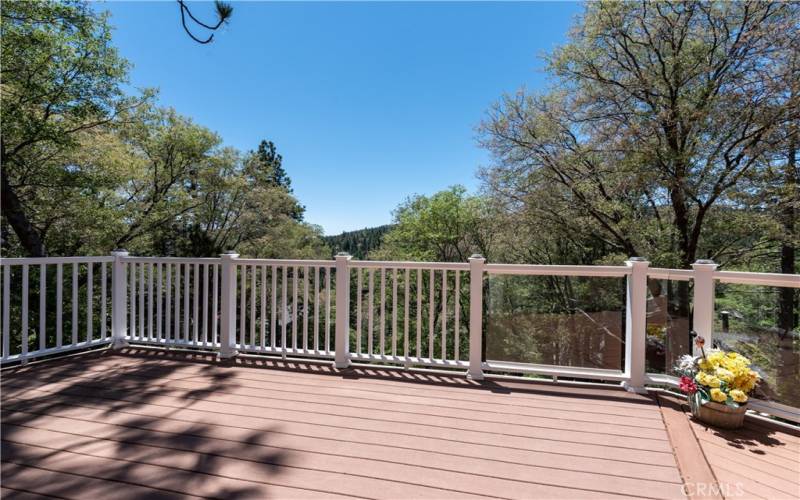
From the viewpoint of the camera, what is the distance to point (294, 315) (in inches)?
127

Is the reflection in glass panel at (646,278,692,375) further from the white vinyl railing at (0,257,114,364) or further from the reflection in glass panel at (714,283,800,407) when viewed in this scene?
the white vinyl railing at (0,257,114,364)

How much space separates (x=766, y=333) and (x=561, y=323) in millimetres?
1209

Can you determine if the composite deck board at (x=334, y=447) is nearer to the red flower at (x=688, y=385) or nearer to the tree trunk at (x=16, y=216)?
the red flower at (x=688, y=385)

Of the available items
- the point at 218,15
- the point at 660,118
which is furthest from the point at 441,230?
the point at 218,15

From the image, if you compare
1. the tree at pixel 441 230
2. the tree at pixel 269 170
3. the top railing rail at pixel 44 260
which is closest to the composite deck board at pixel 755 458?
the top railing rail at pixel 44 260

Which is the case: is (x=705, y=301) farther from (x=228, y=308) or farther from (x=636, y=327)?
(x=228, y=308)

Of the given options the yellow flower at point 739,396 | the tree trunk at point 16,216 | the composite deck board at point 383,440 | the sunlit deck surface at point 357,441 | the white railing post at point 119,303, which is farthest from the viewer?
the tree trunk at point 16,216

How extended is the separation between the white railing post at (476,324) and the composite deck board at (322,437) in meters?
0.14

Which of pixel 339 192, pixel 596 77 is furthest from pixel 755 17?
pixel 339 192

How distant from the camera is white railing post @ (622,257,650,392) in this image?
2559mm

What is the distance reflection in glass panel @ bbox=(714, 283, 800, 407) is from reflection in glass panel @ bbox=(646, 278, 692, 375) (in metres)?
0.18

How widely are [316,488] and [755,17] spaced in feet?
30.7

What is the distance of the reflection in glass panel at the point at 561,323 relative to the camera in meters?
2.73

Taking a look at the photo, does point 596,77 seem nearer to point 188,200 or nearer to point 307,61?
point 307,61
